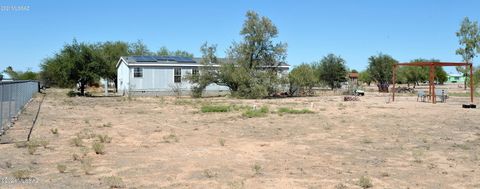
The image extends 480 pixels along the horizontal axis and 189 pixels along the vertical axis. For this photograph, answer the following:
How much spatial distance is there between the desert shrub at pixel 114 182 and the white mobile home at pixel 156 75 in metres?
32.2

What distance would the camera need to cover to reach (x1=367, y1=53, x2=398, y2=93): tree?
52531 mm

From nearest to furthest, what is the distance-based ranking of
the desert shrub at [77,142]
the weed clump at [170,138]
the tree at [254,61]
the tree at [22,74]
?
the desert shrub at [77,142]
the weed clump at [170,138]
the tree at [254,61]
the tree at [22,74]

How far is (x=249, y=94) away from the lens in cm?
3572

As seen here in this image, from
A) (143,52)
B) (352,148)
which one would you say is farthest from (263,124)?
(143,52)

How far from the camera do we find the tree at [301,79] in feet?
126

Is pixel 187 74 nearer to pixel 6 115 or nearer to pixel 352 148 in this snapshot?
pixel 6 115

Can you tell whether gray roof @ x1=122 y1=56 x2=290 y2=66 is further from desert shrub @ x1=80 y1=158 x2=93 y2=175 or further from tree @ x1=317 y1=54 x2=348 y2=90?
desert shrub @ x1=80 y1=158 x2=93 y2=175

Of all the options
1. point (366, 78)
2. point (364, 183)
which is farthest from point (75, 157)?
point (366, 78)

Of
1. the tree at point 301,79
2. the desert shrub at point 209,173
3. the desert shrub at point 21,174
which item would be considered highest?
the tree at point 301,79

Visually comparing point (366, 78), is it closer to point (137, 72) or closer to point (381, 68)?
point (381, 68)

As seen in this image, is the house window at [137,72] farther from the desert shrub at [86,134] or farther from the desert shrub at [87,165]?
the desert shrub at [87,165]

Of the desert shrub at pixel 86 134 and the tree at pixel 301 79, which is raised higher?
the tree at pixel 301 79

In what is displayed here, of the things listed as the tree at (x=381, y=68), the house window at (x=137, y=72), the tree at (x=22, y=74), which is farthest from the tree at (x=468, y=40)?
the tree at (x=22, y=74)

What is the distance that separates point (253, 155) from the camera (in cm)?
914
